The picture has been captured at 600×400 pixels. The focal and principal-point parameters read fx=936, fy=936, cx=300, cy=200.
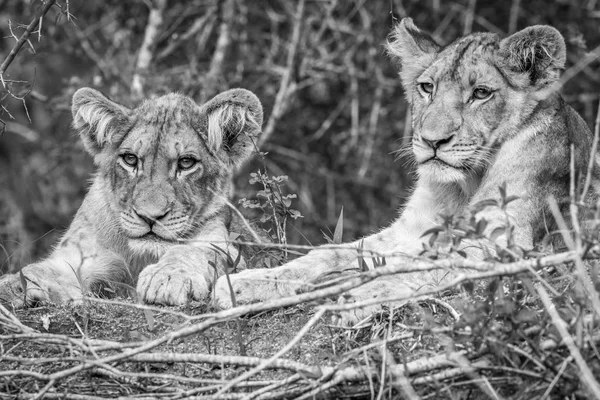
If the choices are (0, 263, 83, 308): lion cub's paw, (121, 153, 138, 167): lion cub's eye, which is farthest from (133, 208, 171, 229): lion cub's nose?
(0, 263, 83, 308): lion cub's paw

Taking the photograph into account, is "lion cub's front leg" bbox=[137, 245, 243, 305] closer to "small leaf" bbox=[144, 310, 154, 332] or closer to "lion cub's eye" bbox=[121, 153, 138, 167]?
"small leaf" bbox=[144, 310, 154, 332]

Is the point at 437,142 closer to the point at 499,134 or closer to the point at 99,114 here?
the point at 499,134

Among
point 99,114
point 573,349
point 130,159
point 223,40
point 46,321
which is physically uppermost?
point 223,40

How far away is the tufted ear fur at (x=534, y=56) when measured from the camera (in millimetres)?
4840

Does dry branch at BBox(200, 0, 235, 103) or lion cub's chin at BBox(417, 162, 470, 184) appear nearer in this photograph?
lion cub's chin at BBox(417, 162, 470, 184)

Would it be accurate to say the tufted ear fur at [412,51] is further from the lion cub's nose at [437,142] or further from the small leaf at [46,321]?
the small leaf at [46,321]

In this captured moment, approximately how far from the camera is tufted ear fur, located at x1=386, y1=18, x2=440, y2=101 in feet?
18.2

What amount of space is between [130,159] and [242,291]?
4.55 feet

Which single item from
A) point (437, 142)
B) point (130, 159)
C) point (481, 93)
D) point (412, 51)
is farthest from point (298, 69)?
point (437, 142)

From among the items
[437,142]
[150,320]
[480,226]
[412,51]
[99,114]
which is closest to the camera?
[480,226]

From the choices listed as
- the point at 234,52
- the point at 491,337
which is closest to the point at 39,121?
the point at 234,52

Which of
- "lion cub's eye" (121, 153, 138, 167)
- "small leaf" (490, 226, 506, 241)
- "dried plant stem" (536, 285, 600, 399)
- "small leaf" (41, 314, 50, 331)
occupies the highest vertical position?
"lion cub's eye" (121, 153, 138, 167)

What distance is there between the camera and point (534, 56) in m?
4.89

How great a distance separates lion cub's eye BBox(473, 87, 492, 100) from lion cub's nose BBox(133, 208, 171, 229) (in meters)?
1.75
